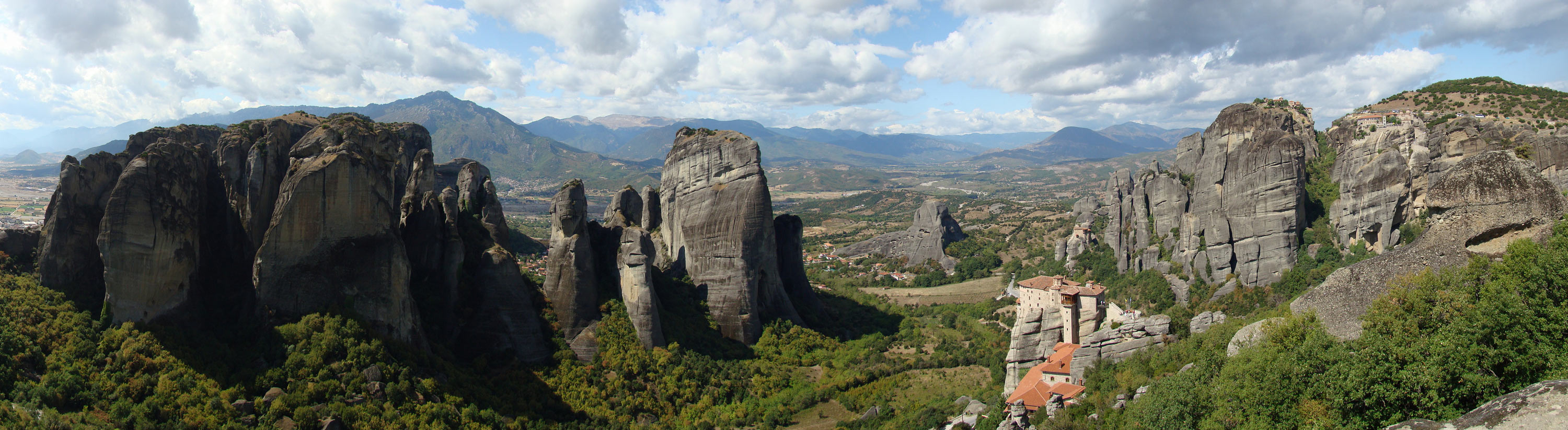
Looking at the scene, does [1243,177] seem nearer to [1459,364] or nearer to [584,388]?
[1459,364]

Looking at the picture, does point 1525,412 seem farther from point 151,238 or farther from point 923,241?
point 923,241

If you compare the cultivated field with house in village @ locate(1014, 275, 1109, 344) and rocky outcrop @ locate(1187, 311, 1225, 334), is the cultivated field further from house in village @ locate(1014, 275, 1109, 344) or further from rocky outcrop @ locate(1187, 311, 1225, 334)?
rocky outcrop @ locate(1187, 311, 1225, 334)

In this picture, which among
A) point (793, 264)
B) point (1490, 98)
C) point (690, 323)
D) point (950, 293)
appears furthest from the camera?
point (950, 293)

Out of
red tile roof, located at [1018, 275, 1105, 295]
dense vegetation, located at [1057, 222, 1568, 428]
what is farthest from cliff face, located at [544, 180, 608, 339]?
dense vegetation, located at [1057, 222, 1568, 428]

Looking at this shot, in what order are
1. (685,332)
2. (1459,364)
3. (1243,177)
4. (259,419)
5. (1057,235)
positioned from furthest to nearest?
(1057,235), (1243,177), (685,332), (259,419), (1459,364)

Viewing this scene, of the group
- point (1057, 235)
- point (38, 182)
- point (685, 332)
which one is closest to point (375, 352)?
point (685, 332)

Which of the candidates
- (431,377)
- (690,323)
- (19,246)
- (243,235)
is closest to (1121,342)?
(690,323)
